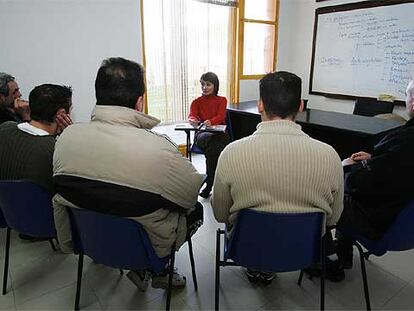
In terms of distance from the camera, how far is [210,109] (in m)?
3.51

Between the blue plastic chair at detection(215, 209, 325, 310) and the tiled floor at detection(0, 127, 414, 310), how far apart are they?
0.48 m

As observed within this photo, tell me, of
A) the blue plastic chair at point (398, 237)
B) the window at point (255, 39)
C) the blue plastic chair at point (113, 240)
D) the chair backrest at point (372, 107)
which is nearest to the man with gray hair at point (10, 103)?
the blue plastic chair at point (113, 240)

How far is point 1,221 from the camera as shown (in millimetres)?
1800

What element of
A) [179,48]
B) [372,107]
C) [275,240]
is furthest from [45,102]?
[372,107]

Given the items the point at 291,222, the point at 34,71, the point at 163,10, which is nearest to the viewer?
the point at 291,222

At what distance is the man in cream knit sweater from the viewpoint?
1230 mm

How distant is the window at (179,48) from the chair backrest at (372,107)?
2011mm

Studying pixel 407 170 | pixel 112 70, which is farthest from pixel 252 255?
pixel 112 70

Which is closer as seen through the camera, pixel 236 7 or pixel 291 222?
pixel 291 222

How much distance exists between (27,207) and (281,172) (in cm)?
124

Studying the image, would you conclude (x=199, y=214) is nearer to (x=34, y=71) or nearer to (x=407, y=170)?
(x=407, y=170)

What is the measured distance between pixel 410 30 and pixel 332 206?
141 inches

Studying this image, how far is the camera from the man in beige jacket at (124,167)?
1262 mm

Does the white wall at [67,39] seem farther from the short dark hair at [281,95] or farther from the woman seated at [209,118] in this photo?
the short dark hair at [281,95]
